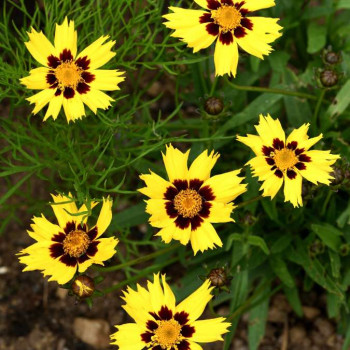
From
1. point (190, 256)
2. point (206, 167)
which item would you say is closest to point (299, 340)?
point (190, 256)

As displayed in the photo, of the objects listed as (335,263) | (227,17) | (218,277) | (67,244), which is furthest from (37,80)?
(335,263)

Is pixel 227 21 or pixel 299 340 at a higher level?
pixel 227 21

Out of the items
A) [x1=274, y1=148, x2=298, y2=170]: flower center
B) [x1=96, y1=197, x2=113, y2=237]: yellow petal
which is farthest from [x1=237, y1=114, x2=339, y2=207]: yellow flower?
[x1=96, y1=197, x2=113, y2=237]: yellow petal

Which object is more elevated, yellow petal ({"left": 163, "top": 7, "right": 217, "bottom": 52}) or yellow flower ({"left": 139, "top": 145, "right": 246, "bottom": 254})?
yellow petal ({"left": 163, "top": 7, "right": 217, "bottom": 52})

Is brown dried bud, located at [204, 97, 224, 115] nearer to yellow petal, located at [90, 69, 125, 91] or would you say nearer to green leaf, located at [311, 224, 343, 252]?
yellow petal, located at [90, 69, 125, 91]

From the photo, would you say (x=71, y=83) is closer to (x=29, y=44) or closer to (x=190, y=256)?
(x=29, y=44)

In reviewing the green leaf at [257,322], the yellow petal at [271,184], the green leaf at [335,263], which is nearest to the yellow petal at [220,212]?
the yellow petal at [271,184]

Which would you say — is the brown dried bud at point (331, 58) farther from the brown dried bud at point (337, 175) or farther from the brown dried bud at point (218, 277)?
the brown dried bud at point (218, 277)
